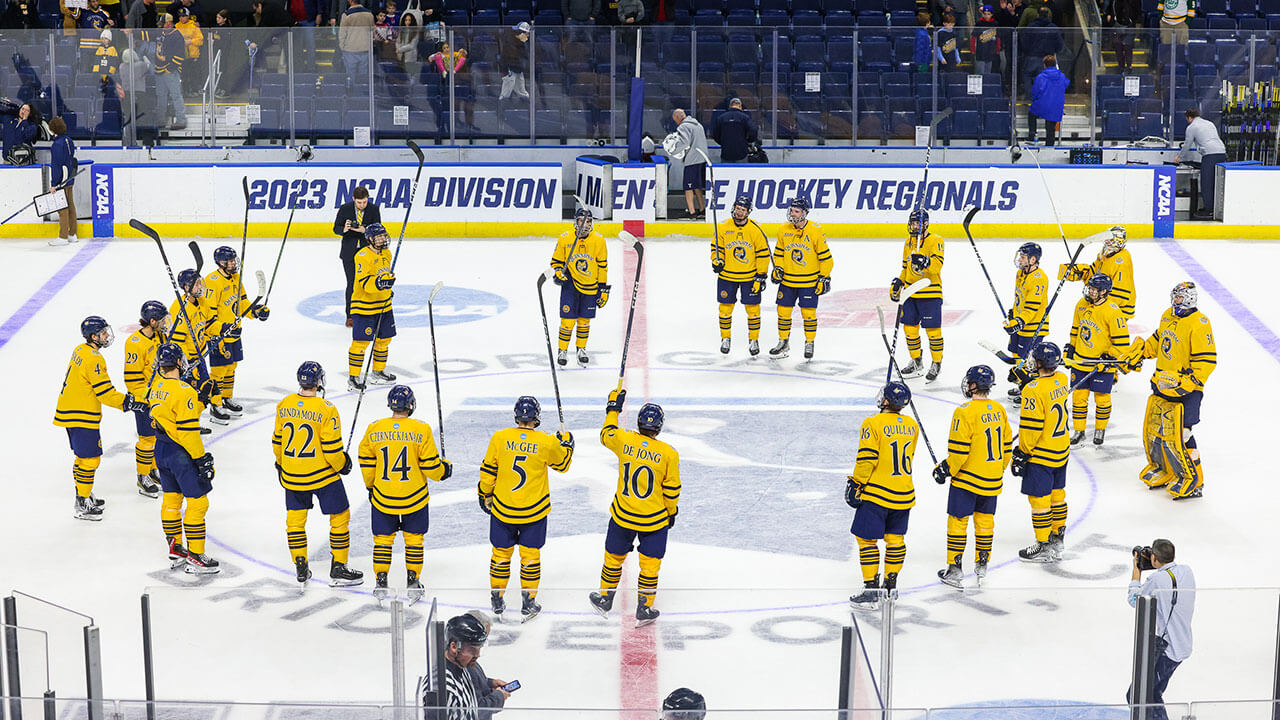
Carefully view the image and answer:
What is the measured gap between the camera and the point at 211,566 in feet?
28.4

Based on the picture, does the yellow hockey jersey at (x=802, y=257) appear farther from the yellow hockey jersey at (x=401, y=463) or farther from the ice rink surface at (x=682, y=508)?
the yellow hockey jersey at (x=401, y=463)

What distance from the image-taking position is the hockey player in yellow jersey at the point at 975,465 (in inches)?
321

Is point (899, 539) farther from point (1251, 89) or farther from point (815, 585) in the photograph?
point (1251, 89)

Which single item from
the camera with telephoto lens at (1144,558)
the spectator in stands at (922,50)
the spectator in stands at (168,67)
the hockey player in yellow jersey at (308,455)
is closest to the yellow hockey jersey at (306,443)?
the hockey player in yellow jersey at (308,455)

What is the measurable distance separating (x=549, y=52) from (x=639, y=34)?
1124mm

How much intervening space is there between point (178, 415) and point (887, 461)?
143 inches

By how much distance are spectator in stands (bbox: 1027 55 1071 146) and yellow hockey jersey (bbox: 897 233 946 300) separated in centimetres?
812

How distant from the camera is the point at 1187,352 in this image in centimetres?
959

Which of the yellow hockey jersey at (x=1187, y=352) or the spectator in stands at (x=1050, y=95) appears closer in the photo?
the yellow hockey jersey at (x=1187, y=352)

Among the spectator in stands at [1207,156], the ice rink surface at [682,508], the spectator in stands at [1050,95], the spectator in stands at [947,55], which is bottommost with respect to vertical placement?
the ice rink surface at [682,508]

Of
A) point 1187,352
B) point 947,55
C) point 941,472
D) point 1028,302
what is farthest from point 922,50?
point 941,472

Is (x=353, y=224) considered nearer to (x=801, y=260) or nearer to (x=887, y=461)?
(x=801, y=260)

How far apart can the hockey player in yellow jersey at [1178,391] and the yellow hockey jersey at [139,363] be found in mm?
6121

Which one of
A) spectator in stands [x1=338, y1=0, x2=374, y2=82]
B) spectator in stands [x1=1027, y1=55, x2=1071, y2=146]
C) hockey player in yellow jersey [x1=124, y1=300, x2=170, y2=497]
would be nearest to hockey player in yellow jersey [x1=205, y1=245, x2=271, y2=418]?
hockey player in yellow jersey [x1=124, y1=300, x2=170, y2=497]
